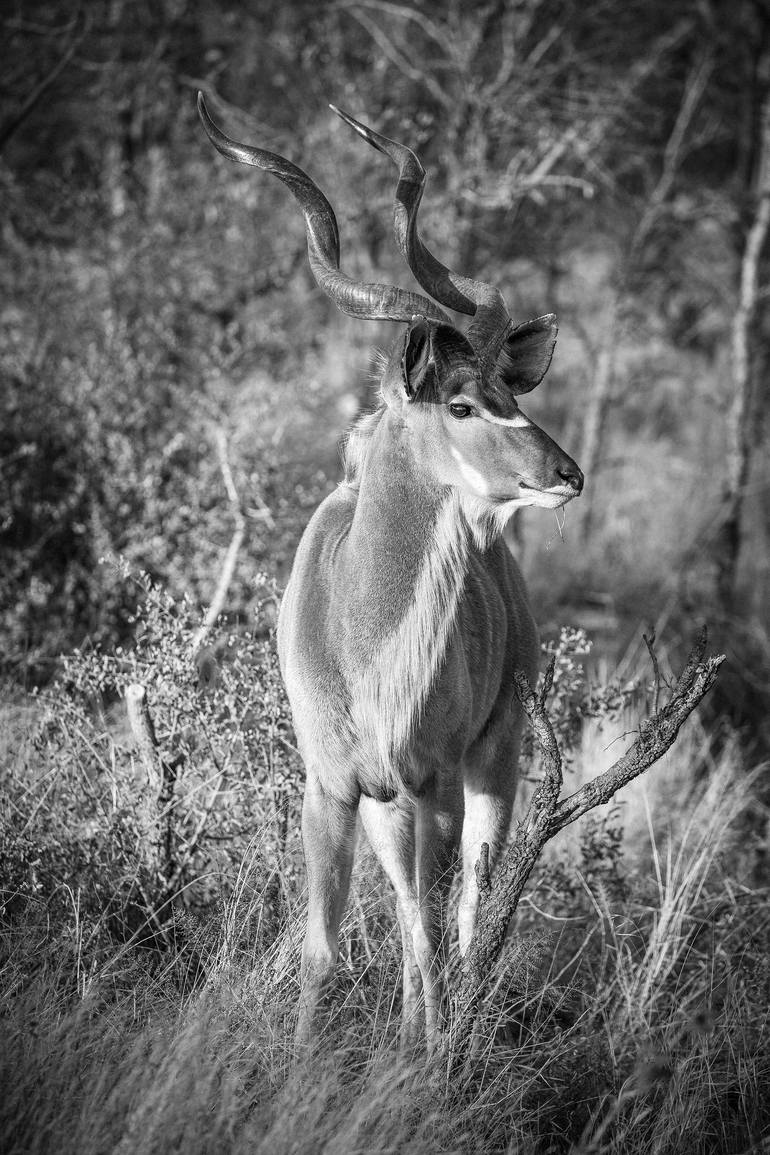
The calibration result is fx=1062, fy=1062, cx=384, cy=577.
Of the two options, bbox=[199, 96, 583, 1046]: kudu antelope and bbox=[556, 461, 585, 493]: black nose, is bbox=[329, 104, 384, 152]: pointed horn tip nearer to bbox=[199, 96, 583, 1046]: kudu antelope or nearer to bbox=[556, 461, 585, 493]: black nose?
bbox=[199, 96, 583, 1046]: kudu antelope

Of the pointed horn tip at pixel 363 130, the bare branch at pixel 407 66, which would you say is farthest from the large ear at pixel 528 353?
the bare branch at pixel 407 66

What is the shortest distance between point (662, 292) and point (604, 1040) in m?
13.4

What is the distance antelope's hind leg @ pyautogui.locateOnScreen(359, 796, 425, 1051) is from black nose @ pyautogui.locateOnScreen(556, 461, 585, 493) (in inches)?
49.6

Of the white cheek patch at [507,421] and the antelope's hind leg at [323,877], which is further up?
the white cheek patch at [507,421]

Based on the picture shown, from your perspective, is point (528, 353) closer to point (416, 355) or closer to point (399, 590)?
point (416, 355)

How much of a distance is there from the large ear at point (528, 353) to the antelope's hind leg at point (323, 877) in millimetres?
1586

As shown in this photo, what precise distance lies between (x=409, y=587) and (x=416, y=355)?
2.48ft

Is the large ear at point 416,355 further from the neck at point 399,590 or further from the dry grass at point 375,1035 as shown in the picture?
the dry grass at point 375,1035

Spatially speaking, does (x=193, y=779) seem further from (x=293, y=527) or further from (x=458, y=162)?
(x=458, y=162)

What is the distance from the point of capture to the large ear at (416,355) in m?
3.32

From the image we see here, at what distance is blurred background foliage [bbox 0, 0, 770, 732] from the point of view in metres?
6.98

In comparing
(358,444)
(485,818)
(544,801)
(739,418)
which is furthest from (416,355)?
(739,418)

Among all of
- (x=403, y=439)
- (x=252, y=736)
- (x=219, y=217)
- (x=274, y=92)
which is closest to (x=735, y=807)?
(x=252, y=736)

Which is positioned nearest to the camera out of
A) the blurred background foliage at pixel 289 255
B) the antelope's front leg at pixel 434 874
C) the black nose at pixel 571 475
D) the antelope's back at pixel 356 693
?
the black nose at pixel 571 475
